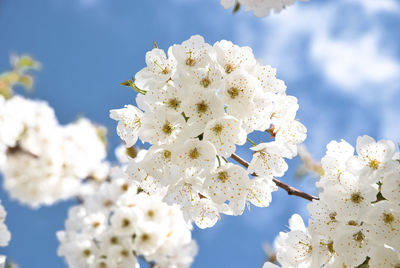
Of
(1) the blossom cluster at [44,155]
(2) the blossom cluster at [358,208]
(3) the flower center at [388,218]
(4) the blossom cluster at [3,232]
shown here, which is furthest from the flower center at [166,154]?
(1) the blossom cluster at [44,155]

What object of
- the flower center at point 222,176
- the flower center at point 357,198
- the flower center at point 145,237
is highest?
the flower center at point 145,237

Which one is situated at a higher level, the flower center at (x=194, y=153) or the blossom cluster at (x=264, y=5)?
the blossom cluster at (x=264, y=5)

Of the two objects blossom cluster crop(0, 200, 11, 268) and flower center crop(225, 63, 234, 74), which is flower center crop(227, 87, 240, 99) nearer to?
flower center crop(225, 63, 234, 74)

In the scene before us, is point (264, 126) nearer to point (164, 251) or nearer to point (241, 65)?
point (241, 65)

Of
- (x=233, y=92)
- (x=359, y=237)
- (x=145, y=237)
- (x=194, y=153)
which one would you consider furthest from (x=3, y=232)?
(x=359, y=237)

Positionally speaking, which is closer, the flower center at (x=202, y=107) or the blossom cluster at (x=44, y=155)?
the flower center at (x=202, y=107)

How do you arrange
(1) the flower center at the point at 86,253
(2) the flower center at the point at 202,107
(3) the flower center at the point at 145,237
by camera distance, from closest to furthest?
(2) the flower center at the point at 202,107, (3) the flower center at the point at 145,237, (1) the flower center at the point at 86,253

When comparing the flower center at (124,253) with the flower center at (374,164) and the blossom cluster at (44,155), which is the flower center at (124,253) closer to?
the flower center at (374,164)

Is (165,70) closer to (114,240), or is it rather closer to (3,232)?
(3,232)
